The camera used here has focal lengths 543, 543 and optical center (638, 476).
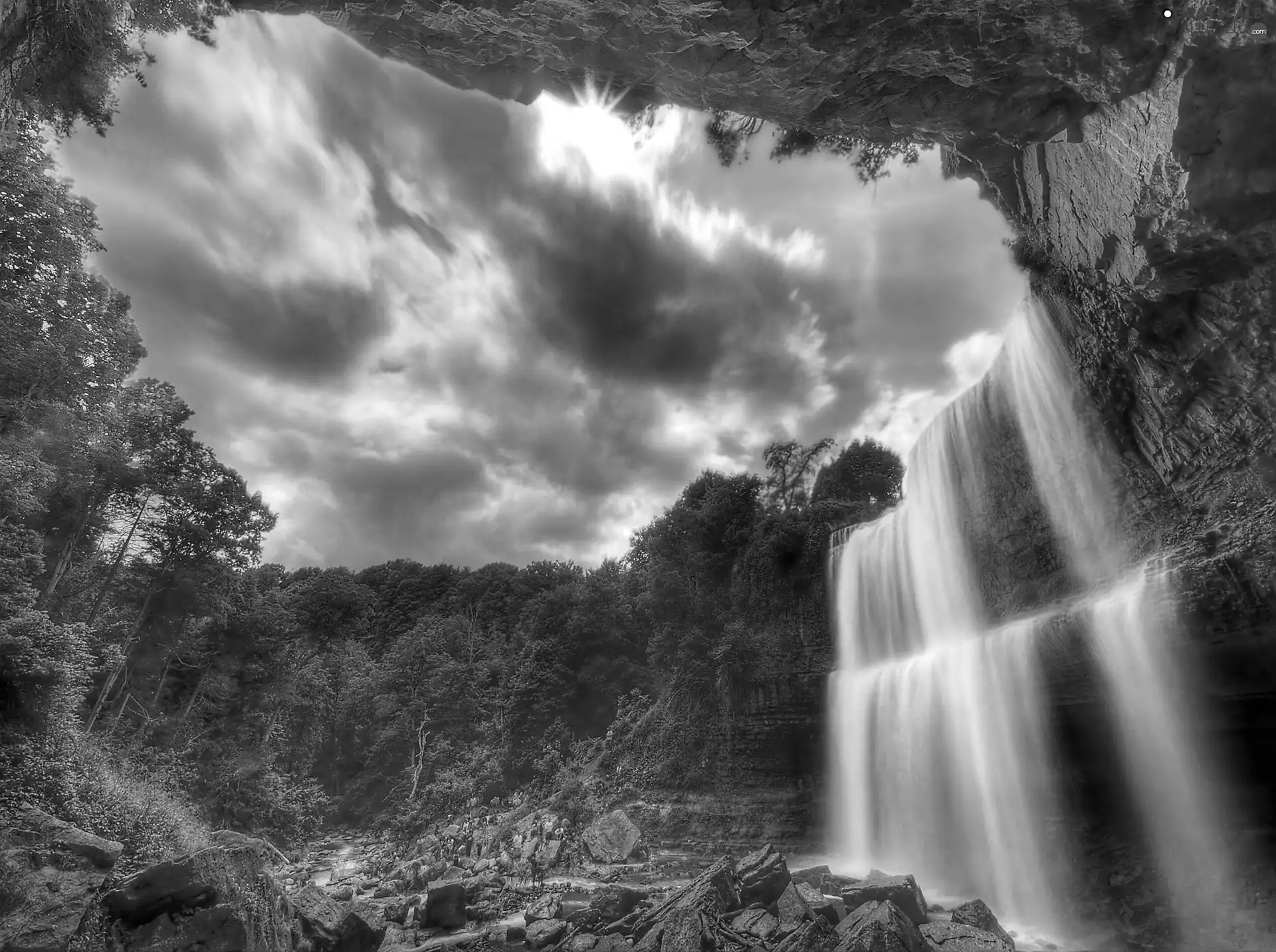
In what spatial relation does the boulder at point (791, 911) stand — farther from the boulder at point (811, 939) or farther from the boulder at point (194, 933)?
the boulder at point (194, 933)

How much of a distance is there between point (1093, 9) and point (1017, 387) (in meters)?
10.5

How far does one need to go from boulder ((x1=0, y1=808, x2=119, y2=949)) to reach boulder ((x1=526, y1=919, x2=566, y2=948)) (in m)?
5.74

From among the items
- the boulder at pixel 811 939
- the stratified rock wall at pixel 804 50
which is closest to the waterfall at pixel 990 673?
the boulder at pixel 811 939

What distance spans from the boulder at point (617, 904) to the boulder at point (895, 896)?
3.60 m

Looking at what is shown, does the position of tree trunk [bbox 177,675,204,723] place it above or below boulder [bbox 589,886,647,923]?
above

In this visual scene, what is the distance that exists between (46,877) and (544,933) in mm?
7291

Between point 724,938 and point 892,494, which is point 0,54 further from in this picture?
point 892,494

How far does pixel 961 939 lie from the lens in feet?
23.5

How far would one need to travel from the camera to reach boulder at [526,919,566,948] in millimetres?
8492

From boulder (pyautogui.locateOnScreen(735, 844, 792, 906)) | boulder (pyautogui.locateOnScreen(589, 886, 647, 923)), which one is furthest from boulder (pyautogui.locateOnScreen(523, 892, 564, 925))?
boulder (pyautogui.locateOnScreen(735, 844, 792, 906))

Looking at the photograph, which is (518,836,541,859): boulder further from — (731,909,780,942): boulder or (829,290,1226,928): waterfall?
(731,909,780,942): boulder

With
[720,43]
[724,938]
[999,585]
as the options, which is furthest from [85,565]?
[999,585]

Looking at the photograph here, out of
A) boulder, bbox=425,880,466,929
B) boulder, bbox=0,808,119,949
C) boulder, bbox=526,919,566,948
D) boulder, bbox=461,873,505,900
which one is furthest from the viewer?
boulder, bbox=461,873,505,900

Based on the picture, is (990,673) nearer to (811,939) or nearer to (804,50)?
(811,939)
